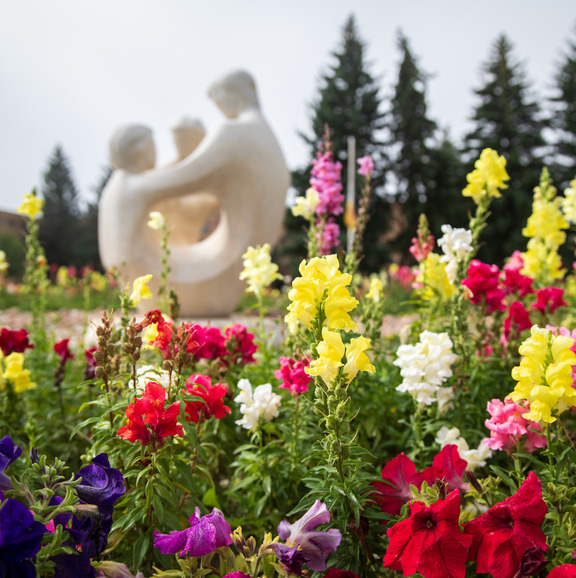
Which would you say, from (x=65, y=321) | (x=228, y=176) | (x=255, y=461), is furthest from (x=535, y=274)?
(x=65, y=321)

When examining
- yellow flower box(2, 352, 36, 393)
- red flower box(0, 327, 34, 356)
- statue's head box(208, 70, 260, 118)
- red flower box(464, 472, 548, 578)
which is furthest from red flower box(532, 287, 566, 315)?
statue's head box(208, 70, 260, 118)

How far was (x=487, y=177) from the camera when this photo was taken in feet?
7.01

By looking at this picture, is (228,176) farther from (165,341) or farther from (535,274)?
(165,341)

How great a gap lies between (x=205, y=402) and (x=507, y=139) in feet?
79.3

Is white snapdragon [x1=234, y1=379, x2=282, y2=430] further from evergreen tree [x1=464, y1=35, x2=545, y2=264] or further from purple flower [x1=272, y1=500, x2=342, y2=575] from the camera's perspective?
evergreen tree [x1=464, y1=35, x2=545, y2=264]

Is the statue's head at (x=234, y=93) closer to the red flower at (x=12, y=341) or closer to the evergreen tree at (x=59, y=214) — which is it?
the red flower at (x=12, y=341)

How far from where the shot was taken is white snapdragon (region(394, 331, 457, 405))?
5.27 feet

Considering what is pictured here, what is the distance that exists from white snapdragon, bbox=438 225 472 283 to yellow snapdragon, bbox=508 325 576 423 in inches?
26.6

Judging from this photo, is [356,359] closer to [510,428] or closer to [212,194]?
[510,428]

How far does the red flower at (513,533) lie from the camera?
103cm

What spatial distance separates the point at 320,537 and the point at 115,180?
18.0 feet

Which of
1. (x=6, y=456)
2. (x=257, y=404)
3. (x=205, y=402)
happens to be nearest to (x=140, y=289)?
(x=205, y=402)

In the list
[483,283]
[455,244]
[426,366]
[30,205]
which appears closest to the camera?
[426,366]

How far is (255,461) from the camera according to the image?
171 centimetres
